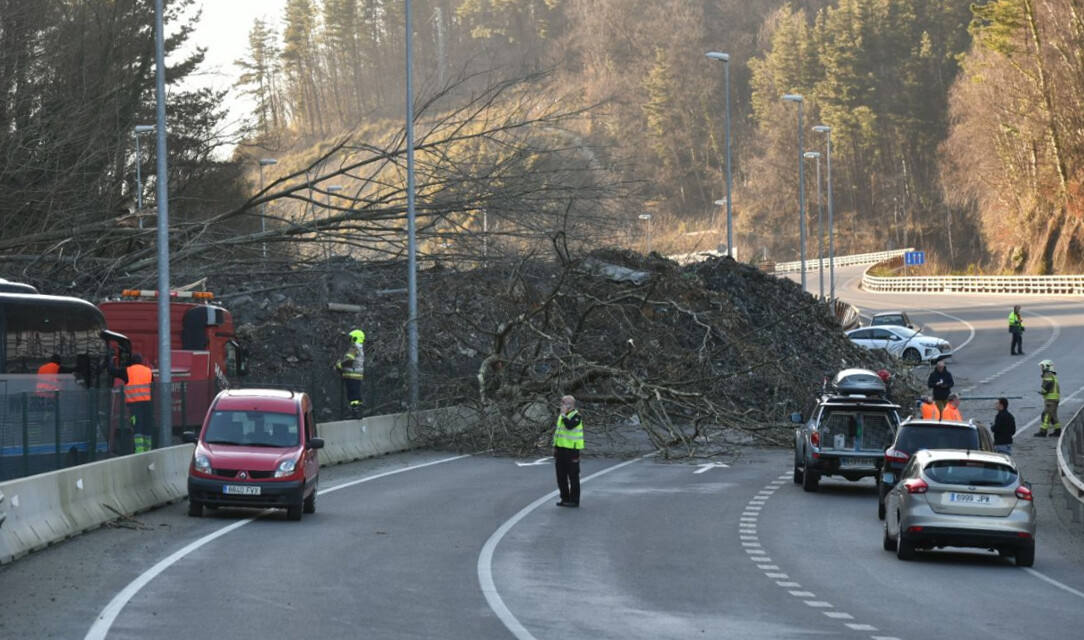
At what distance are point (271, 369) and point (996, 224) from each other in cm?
7612

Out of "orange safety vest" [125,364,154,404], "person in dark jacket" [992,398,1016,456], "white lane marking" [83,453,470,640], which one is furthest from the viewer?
"person in dark jacket" [992,398,1016,456]

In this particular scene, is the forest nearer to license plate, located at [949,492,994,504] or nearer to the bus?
the bus

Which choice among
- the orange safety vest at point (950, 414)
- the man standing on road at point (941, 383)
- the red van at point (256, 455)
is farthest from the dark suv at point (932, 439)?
the man standing on road at point (941, 383)

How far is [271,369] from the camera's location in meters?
39.2

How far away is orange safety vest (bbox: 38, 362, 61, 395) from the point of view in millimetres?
25016

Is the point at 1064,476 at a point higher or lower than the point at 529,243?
lower

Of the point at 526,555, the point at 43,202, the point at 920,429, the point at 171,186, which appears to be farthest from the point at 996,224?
the point at 526,555

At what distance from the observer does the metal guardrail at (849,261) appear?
125625mm

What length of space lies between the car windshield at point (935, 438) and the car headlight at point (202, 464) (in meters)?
9.97

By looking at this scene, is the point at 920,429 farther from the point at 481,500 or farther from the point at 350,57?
the point at 350,57

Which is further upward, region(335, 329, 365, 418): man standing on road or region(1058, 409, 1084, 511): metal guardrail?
region(335, 329, 365, 418): man standing on road

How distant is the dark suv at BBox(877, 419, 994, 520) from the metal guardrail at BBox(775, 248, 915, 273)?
330ft

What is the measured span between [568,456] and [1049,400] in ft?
62.0

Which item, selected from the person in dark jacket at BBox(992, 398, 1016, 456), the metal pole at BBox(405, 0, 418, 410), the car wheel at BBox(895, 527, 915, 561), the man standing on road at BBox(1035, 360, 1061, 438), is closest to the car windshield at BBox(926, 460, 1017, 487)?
the car wheel at BBox(895, 527, 915, 561)
